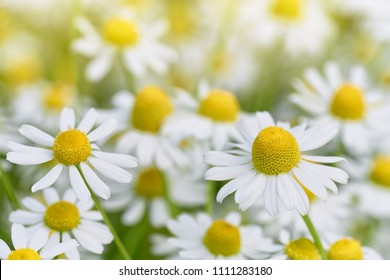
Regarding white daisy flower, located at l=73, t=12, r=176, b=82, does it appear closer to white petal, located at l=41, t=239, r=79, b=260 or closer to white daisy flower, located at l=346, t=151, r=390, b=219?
white daisy flower, located at l=346, t=151, r=390, b=219

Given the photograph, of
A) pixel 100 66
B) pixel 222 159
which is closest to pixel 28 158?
pixel 222 159

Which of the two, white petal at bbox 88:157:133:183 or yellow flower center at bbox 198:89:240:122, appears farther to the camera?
yellow flower center at bbox 198:89:240:122

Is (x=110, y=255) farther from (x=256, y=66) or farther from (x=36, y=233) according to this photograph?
(x=256, y=66)

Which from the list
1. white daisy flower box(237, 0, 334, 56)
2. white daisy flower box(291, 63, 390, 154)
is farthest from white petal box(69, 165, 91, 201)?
white daisy flower box(237, 0, 334, 56)

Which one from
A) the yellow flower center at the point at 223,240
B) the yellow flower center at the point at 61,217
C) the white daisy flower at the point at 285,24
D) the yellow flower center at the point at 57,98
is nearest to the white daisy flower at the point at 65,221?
the yellow flower center at the point at 61,217

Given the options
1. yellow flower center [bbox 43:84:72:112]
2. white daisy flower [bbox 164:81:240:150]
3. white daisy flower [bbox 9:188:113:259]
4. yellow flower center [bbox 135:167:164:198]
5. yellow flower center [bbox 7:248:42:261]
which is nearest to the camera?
yellow flower center [bbox 7:248:42:261]

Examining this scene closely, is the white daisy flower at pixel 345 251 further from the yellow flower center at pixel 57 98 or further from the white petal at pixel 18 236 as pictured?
the yellow flower center at pixel 57 98
